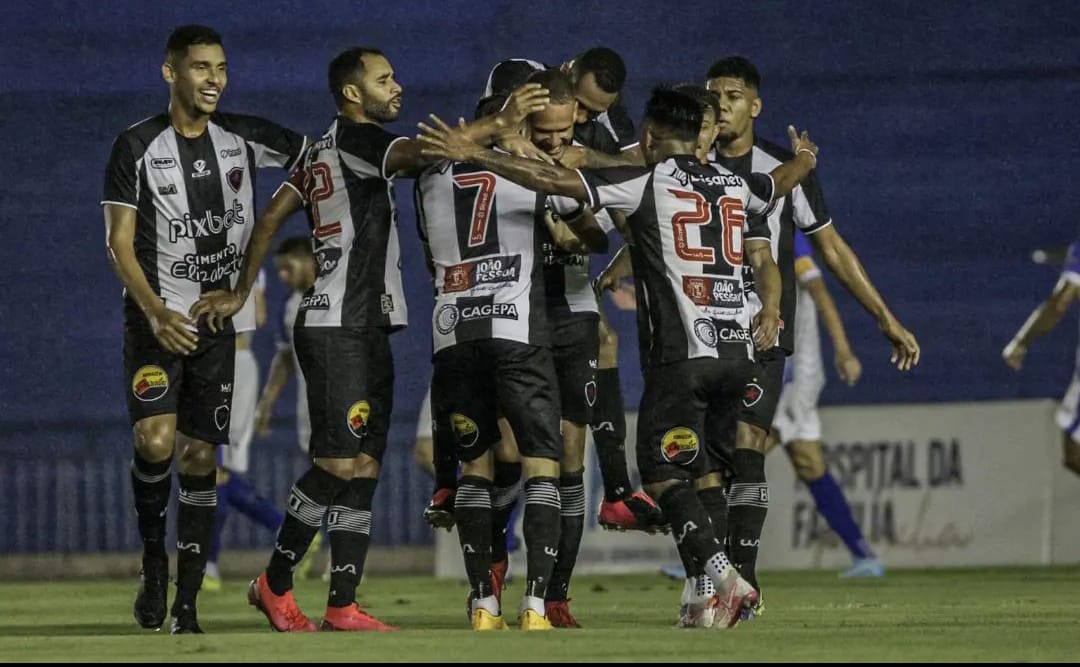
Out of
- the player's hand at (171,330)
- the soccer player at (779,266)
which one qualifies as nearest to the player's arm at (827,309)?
the soccer player at (779,266)

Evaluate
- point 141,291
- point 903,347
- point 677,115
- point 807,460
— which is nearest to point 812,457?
point 807,460

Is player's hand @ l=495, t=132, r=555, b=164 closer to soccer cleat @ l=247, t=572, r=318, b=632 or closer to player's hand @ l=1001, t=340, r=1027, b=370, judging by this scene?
soccer cleat @ l=247, t=572, r=318, b=632

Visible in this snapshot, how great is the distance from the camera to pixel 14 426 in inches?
534

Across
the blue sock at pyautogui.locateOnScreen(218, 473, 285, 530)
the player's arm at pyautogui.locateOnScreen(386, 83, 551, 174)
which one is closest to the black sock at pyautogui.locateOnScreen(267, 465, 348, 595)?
the player's arm at pyautogui.locateOnScreen(386, 83, 551, 174)

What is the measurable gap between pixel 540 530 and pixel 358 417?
33.4 inches

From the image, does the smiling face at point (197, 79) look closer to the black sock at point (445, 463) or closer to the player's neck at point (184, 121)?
the player's neck at point (184, 121)

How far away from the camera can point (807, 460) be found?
11.7 metres

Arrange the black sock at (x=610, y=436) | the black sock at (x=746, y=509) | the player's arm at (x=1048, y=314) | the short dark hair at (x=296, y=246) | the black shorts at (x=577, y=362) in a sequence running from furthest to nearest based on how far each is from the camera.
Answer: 1. the short dark hair at (x=296, y=246)
2. the player's arm at (x=1048, y=314)
3. the black sock at (x=610, y=436)
4. the black sock at (x=746, y=509)
5. the black shorts at (x=577, y=362)

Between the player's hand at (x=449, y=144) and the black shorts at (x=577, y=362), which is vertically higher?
the player's hand at (x=449, y=144)

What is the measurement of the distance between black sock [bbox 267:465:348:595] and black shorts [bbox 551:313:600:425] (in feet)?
3.06

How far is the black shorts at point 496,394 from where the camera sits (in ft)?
23.2

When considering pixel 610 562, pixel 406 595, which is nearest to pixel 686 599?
pixel 406 595

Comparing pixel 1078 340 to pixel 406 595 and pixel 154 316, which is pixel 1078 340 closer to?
pixel 406 595

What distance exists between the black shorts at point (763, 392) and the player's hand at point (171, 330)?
2326 millimetres
